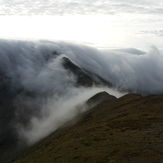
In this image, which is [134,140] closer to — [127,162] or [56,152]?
[127,162]

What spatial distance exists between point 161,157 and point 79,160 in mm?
13436

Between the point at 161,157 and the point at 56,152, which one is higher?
the point at 161,157

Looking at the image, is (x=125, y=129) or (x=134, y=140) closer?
(x=134, y=140)

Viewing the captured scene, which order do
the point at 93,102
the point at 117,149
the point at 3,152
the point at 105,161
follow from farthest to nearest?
the point at 3,152 < the point at 93,102 < the point at 117,149 < the point at 105,161

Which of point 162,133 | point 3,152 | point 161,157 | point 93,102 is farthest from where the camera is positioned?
point 3,152

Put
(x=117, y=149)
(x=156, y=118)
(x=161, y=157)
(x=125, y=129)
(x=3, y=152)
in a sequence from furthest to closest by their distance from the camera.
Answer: (x=3, y=152) → (x=156, y=118) → (x=125, y=129) → (x=117, y=149) → (x=161, y=157)

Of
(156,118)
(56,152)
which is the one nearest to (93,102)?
(156,118)

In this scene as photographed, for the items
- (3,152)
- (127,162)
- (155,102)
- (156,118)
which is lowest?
(3,152)

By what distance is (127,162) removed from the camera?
40688mm

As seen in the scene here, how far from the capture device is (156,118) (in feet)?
220

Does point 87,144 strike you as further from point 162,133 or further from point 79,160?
point 162,133

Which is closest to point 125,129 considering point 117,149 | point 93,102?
point 117,149

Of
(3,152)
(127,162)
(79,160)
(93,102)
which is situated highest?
(127,162)

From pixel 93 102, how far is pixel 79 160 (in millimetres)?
117953
